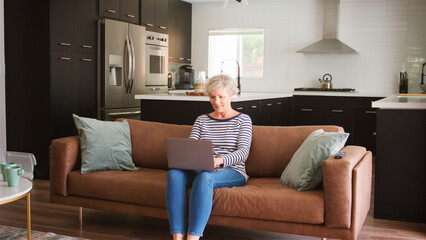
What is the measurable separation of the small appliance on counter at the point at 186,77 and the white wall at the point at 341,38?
662 millimetres

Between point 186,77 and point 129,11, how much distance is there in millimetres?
1969

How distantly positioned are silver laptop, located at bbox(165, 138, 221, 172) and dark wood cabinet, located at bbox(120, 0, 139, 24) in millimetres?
3670

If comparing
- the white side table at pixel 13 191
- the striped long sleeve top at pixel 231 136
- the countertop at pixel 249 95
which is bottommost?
the white side table at pixel 13 191

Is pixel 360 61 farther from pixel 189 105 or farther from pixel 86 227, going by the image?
pixel 86 227

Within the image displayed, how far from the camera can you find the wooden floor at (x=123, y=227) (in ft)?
11.1

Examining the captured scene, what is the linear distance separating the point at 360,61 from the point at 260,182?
5.03 metres

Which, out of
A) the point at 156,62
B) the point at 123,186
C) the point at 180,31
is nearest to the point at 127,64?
the point at 156,62

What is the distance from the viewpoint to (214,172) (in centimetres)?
304

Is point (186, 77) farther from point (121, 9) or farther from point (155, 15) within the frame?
point (121, 9)

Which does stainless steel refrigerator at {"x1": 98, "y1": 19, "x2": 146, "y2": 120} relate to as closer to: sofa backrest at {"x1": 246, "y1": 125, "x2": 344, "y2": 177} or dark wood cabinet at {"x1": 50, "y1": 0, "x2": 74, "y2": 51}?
dark wood cabinet at {"x1": 50, "y1": 0, "x2": 74, "y2": 51}

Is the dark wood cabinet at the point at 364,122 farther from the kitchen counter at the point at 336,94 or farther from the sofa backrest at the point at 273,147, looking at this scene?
the sofa backrest at the point at 273,147

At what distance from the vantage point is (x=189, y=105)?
16.6ft

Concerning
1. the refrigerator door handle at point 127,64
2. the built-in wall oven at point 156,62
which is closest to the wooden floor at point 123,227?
the refrigerator door handle at point 127,64

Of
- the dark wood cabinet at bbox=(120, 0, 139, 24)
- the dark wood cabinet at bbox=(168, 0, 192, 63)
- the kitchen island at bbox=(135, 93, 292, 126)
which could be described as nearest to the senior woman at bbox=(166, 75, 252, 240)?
the kitchen island at bbox=(135, 93, 292, 126)
